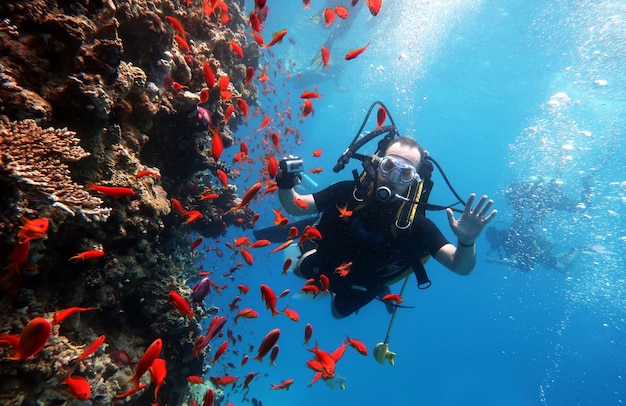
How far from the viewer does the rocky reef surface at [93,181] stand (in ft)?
7.11

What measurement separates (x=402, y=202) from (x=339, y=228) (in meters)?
1.06

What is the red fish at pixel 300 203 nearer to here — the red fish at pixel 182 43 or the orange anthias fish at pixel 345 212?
the orange anthias fish at pixel 345 212

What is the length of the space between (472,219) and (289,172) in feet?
8.10

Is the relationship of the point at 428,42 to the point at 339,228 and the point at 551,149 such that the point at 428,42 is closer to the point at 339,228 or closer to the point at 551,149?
the point at 551,149

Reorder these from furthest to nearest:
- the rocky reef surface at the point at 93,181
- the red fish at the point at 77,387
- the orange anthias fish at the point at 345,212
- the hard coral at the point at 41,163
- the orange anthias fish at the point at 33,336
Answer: the orange anthias fish at the point at 345,212 < the red fish at the point at 77,387 < the rocky reef surface at the point at 93,181 < the hard coral at the point at 41,163 < the orange anthias fish at the point at 33,336

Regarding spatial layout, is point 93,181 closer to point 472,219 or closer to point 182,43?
point 182,43

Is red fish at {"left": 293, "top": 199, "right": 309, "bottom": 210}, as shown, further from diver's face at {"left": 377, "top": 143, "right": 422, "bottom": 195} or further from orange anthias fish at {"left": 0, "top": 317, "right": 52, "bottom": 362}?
orange anthias fish at {"left": 0, "top": 317, "right": 52, "bottom": 362}

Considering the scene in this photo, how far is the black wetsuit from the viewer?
4.73m

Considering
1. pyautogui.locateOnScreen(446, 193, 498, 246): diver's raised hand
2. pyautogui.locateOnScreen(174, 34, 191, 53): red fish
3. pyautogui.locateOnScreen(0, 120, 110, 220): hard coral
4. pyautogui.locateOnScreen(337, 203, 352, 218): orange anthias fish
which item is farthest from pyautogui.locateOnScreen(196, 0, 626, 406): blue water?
pyautogui.locateOnScreen(0, 120, 110, 220): hard coral

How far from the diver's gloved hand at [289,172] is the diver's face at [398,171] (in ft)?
4.40

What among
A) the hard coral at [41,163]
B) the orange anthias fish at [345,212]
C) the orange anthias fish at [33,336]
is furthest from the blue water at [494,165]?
the orange anthias fish at [33,336]

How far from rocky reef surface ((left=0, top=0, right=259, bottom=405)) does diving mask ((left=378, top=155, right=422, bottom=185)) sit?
2.67 m

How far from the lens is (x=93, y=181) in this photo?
2818 millimetres

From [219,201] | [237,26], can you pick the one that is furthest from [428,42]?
[219,201]
